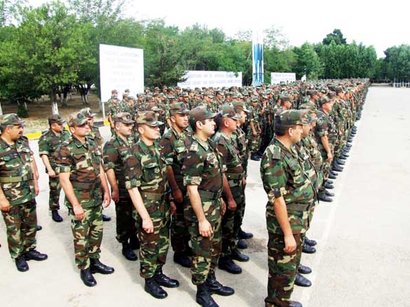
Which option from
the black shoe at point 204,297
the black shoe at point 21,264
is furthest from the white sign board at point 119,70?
the black shoe at point 204,297

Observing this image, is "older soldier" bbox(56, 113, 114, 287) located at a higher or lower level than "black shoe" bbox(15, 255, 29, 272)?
higher

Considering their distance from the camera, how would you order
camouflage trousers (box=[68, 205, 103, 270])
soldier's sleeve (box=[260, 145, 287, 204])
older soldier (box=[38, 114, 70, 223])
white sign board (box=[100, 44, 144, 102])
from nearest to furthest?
soldier's sleeve (box=[260, 145, 287, 204])
camouflage trousers (box=[68, 205, 103, 270])
older soldier (box=[38, 114, 70, 223])
white sign board (box=[100, 44, 144, 102])

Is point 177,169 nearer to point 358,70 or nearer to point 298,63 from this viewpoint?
point 298,63

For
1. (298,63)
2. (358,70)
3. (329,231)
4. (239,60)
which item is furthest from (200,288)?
(358,70)

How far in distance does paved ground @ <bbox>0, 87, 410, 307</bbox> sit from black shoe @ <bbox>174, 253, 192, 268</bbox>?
7 centimetres

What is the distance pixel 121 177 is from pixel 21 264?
1.39 metres

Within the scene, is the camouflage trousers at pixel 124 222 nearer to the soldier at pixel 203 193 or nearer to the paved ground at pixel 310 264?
the paved ground at pixel 310 264

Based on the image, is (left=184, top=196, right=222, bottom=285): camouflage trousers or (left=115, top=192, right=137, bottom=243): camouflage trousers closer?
(left=184, top=196, right=222, bottom=285): camouflage trousers

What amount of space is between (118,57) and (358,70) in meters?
53.7

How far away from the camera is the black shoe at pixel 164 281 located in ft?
12.2

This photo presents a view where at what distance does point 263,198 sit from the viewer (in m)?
6.35

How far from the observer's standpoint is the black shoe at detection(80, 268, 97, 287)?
3781 millimetres

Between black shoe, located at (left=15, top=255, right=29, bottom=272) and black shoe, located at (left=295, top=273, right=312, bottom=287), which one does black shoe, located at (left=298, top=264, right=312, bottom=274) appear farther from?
black shoe, located at (left=15, top=255, right=29, bottom=272)

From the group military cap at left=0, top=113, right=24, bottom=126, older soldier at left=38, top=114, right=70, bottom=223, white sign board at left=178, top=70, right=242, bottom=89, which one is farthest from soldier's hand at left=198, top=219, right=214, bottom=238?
white sign board at left=178, top=70, right=242, bottom=89
